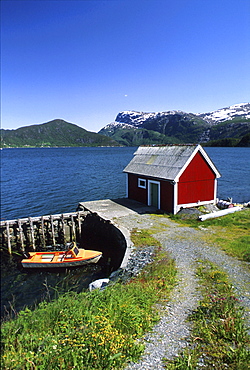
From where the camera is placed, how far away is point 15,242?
23922 mm

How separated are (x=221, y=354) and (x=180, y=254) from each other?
8.12 meters

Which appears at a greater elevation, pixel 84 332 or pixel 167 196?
pixel 167 196

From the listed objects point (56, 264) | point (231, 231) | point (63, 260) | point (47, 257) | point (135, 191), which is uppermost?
point (135, 191)

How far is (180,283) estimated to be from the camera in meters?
10.5

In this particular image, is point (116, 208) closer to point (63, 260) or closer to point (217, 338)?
point (63, 260)

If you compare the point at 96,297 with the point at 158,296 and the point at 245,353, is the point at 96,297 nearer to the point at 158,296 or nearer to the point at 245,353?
the point at 158,296

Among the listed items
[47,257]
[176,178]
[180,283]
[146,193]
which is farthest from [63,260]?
[176,178]

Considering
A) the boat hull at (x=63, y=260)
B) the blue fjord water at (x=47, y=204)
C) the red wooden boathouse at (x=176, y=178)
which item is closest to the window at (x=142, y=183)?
the red wooden boathouse at (x=176, y=178)

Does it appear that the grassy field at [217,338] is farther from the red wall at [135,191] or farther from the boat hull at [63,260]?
the red wall at [135,191]

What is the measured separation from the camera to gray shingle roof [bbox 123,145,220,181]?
22.8m

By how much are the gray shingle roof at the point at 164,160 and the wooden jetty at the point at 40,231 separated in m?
8.06

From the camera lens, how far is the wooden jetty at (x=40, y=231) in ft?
75.5

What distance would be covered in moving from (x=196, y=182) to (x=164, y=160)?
3916mm

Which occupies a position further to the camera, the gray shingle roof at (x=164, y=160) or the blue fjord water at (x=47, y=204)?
the gray shingle roof at (x=164, y=160)
